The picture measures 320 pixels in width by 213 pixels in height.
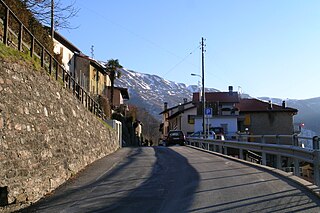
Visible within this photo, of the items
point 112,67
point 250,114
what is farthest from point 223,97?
point 112,67

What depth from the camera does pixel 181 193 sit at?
31.4 ft

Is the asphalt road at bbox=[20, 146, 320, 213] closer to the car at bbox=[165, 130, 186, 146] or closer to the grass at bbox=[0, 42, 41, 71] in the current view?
the grass at bbox=[0, 42, 41, 71]

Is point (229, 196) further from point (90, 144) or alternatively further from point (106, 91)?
point (106, 91)

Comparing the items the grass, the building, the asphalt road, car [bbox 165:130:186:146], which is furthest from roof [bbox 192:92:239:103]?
the grass

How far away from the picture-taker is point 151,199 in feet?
29.6

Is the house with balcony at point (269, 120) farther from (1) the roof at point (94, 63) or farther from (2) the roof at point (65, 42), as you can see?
(2) the roof at point (65, 42)

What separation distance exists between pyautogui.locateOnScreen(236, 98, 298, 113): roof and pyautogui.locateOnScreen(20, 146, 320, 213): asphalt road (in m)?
65.1

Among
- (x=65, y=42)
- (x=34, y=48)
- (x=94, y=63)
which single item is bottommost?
(x=34, y=48)

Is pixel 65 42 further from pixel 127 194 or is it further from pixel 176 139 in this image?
pixel 127 194

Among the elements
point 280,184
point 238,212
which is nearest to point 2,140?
point 238,212

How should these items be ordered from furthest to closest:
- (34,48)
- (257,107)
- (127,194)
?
1. (257,107)
2. (34,48)
3. (127,194)

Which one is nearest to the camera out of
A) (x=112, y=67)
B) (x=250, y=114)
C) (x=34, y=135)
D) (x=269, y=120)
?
(x=34, y=135)

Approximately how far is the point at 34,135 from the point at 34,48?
848 centimetres

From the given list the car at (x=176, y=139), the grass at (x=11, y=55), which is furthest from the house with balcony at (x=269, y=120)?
the grass at (x=11, y=55)
